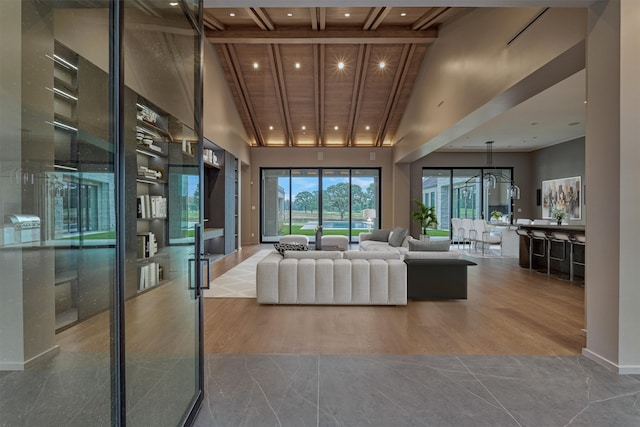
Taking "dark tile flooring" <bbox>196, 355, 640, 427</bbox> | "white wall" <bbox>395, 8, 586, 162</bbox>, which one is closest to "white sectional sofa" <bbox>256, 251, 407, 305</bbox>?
"dark tile flooring" <bbox>196, 355, 640, 427</bbox>

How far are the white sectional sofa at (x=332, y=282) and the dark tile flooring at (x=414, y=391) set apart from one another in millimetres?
1416

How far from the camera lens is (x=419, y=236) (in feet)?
36.1

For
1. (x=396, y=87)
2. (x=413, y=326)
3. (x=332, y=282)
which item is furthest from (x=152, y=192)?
(x=396, y=87)

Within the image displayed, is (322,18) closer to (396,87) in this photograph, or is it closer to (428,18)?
(428,18)

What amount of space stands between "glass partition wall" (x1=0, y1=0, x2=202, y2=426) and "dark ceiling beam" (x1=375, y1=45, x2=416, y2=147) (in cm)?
700

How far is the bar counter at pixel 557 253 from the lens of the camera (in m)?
5.81

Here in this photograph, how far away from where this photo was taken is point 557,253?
6.50 m

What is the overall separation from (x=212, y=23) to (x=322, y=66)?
2787 millimetres

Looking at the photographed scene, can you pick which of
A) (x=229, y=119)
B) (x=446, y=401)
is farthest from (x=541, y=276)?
(x=229, y=119)

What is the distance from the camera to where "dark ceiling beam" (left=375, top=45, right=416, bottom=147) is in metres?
8.01

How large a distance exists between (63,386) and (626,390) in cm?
364

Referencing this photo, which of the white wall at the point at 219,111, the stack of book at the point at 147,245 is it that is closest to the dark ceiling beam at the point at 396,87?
the white wall at the point at 219,111

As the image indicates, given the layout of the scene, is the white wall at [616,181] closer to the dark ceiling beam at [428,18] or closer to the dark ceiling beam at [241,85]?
the dark ceiling beam at [428,18]

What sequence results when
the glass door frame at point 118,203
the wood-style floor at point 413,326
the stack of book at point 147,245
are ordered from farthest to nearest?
the wood-style floor at point 413,326 → the stack of book at point 147,245 → the glass door frame at point 118,203
